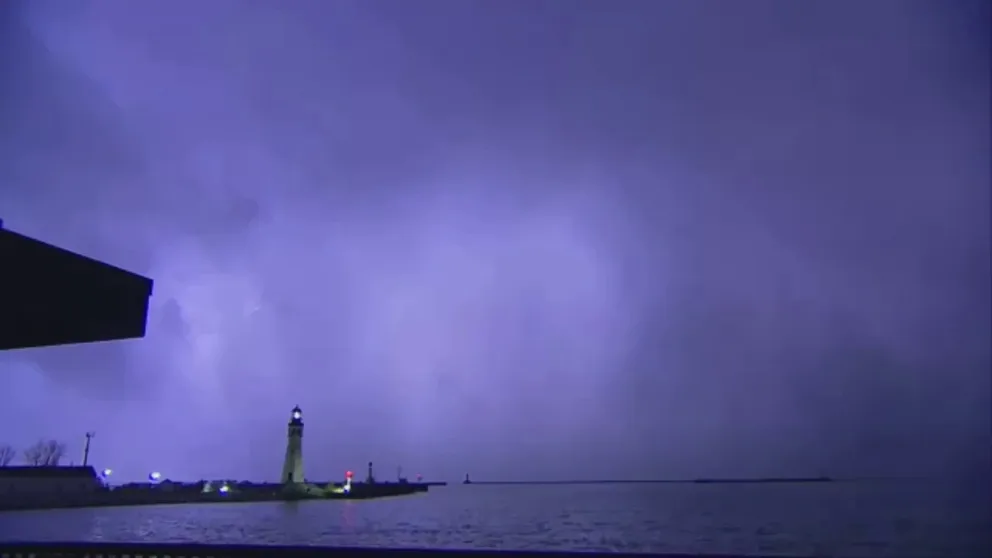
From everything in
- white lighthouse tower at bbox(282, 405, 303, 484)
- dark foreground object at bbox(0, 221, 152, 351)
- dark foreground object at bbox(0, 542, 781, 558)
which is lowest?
dark foreground object at bbox(0, 542, 781, 558)

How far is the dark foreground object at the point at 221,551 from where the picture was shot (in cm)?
563

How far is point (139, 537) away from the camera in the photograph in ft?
120

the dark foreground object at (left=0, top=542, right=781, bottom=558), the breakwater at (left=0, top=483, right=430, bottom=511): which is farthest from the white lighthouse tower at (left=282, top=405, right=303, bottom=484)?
the dark foreground object at (left=0, top=542, right=781, bottom=558)

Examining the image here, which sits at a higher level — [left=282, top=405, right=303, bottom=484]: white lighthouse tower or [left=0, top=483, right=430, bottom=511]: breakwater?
[left=282, top=405, right=303, bottom=484]: white lighthouse tower

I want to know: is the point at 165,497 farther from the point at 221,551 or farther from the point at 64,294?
the point at 64,294

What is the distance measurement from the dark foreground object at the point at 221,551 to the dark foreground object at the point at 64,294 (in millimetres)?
2163

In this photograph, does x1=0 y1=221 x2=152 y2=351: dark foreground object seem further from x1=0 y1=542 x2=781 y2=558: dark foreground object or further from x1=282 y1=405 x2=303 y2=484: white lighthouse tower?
x1=282 y1=405 x2=303 y2=484: white lighthouse tower

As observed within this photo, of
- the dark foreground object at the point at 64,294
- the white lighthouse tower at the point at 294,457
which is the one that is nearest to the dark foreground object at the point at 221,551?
the dark foreground object at the point at 64,294

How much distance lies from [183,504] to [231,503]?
10888mm

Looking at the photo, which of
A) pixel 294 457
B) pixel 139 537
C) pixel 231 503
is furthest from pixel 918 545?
pixel 231 503

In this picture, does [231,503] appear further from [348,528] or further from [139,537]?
[139,537]

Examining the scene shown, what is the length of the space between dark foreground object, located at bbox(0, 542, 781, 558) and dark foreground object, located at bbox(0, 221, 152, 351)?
2163 mm

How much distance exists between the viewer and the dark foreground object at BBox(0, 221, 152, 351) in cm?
404

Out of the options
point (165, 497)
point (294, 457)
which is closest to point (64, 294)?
point (165, 497)
